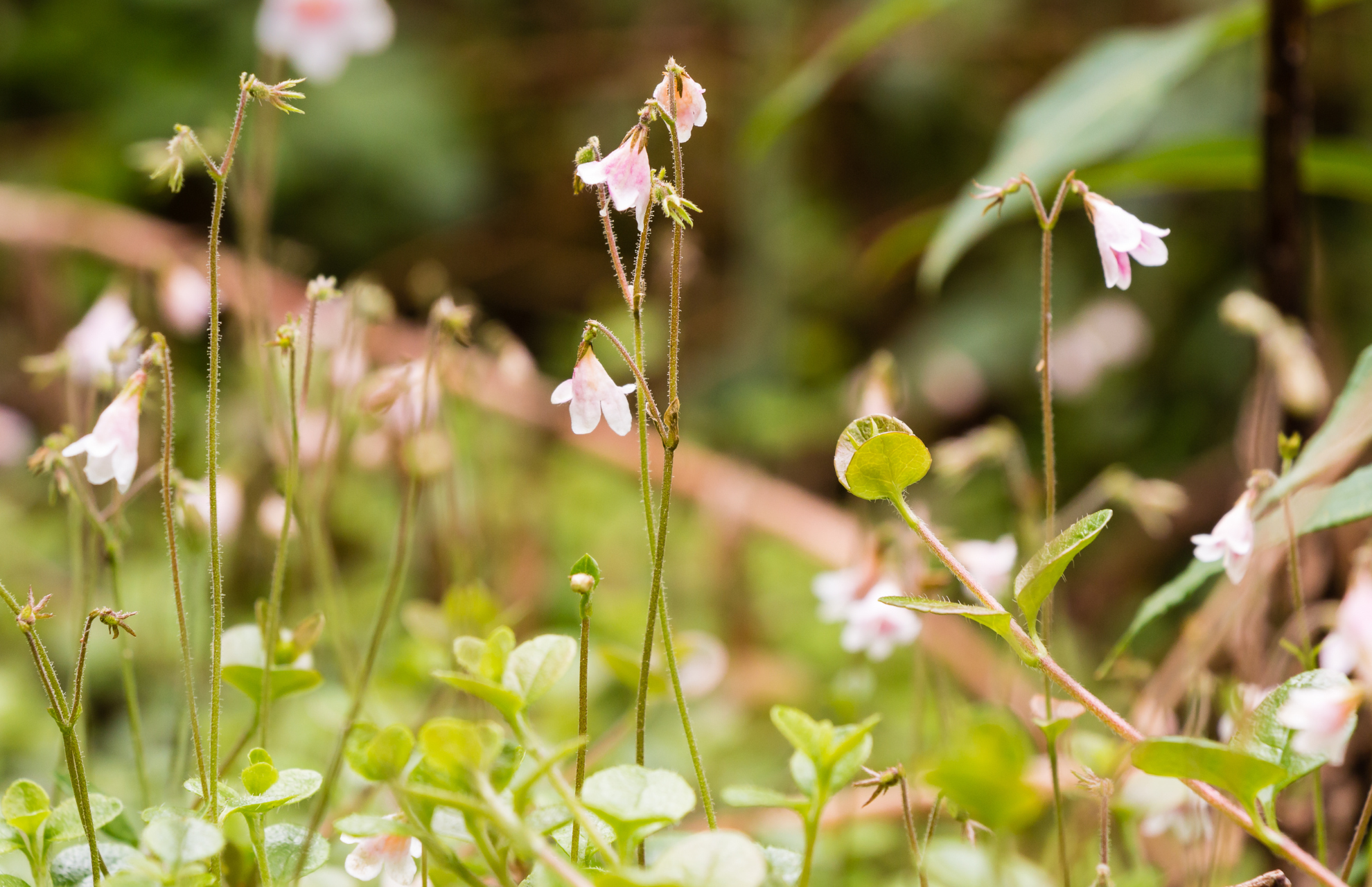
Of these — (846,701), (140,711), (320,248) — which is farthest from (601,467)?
(846,701)

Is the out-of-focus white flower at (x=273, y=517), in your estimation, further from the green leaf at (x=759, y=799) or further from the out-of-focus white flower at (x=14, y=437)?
the out-of-focus white flower at (x=14, y=437)

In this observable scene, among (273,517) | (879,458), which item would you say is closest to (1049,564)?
(879,458)

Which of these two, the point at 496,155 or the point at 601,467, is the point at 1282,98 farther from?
the point at 496,155

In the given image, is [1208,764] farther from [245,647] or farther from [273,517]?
[273,517]

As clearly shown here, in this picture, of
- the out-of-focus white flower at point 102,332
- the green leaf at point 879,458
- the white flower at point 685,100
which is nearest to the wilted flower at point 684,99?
the white flower at point 685,100

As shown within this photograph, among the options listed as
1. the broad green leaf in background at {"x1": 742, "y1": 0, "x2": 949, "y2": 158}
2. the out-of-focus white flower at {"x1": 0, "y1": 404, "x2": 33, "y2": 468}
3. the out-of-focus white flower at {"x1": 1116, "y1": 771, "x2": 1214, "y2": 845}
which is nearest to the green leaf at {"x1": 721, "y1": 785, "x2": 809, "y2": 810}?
the out-of-focus white flower at {"x1": 1116, "y1": 771, "x2": 1214, "y2": 845}
